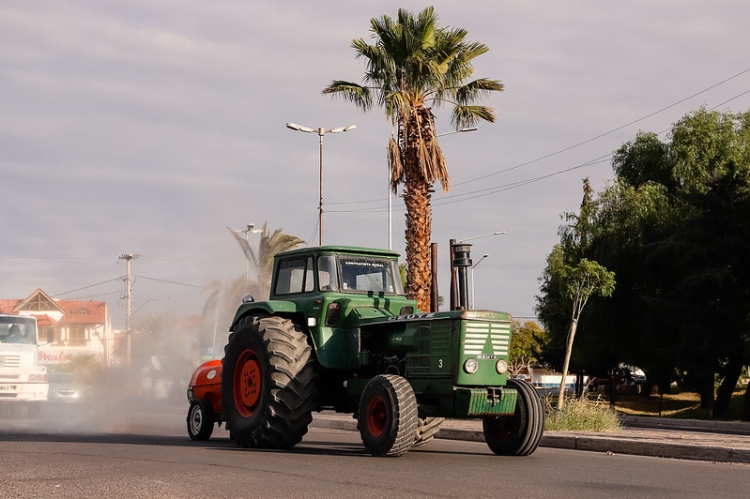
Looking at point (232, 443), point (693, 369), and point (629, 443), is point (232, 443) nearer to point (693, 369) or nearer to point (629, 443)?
point (629, 443)

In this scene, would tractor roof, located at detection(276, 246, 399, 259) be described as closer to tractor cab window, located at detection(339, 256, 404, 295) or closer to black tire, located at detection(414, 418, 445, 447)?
tractor cab window, located at detection(339, 256, 404, 295)

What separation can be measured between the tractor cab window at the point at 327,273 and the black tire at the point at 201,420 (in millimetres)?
3349

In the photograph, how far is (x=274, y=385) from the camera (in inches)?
567

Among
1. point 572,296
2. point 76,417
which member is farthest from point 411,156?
point 76,417

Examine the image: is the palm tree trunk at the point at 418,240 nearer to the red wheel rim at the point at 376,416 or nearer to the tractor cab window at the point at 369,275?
the tractor cab window at the point at 369,275

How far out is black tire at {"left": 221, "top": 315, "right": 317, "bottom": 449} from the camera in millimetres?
14398

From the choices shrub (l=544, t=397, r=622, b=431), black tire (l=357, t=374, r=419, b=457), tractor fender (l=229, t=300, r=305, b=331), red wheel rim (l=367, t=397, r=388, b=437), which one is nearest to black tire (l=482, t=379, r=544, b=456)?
black tire (l=357, t=374, r=419, b=457)

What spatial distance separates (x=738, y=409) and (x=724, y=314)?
6796 millimetres

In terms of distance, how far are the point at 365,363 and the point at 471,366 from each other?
5.89 feet

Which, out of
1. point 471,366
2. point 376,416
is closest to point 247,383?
point 376,416

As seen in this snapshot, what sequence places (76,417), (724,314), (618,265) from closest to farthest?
(76,417)
(724,314)
(618,265)

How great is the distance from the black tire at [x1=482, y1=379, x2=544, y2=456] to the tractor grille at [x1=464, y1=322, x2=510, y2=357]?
578 mm

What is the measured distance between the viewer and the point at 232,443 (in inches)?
651

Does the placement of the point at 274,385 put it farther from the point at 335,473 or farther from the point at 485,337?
the point at 335,473
